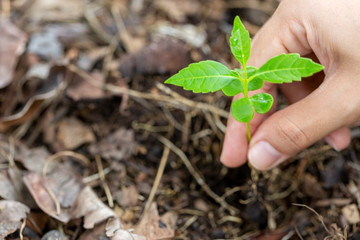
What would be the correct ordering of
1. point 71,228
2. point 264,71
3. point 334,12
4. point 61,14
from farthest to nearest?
point 61,14, point 71,228, point 334,12, point 264,71

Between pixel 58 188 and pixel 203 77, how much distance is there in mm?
1322

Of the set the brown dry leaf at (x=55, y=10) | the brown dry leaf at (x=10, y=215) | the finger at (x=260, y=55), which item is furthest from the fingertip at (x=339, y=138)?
the brown dry leaf at (x=55, y=10)

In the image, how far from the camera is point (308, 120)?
204 cm

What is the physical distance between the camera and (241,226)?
2.70m

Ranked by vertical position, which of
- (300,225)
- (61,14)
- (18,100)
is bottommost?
(300,225)

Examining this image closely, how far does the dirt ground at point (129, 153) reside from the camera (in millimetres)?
2406

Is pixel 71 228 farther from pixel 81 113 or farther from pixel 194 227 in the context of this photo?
pixel 81 113

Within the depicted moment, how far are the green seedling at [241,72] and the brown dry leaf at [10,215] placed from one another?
3.94 feet

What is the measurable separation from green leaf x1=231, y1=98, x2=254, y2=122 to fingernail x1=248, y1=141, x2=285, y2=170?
44 centimetres

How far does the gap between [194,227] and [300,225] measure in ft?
2.27

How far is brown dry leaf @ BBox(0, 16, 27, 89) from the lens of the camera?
312 centimetres

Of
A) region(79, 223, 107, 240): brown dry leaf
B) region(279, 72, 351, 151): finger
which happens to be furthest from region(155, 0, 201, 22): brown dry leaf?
region(79, 223, 107, 240): brown dry leaf

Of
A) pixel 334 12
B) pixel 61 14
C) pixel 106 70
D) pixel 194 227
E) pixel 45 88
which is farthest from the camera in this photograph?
pixel 61 14

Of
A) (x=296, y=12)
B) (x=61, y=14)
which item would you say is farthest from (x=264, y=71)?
(x=61, y=14)
